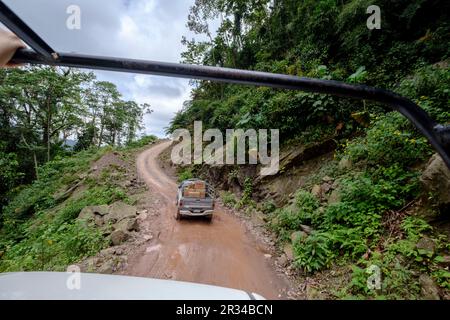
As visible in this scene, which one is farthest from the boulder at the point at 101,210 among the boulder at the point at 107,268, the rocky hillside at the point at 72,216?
the boulder at the point at 107,268

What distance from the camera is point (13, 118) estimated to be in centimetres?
2147

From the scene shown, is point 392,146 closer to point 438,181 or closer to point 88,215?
point 438,181

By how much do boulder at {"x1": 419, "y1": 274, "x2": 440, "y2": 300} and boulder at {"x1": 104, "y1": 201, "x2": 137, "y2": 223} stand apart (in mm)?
9294

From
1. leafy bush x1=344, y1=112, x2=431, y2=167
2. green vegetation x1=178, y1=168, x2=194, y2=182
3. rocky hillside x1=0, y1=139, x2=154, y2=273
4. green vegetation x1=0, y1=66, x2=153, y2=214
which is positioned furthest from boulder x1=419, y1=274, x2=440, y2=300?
green vegetation x1=0, y1=66, x2=153, y2=214

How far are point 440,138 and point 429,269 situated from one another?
5115 millimetres

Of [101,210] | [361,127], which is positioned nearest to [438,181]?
[361,127]

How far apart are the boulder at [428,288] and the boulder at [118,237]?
800 cm

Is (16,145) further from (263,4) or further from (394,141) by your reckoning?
(394,141)

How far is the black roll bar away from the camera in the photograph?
823mm

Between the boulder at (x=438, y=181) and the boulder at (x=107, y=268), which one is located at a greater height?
the boulder at (x=438, y=181)

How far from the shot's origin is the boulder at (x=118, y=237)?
7.38 m

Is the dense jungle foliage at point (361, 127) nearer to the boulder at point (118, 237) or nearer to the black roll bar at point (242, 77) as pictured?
the black roll bar at point (242, 77)

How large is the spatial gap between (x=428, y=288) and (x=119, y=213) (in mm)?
10127

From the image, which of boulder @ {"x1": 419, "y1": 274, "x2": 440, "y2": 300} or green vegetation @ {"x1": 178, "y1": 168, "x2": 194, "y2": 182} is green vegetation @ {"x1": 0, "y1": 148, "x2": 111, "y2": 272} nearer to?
green vegetation @ {"x1": 178, "y1": 168, "x2": 194, "y2": 182}
